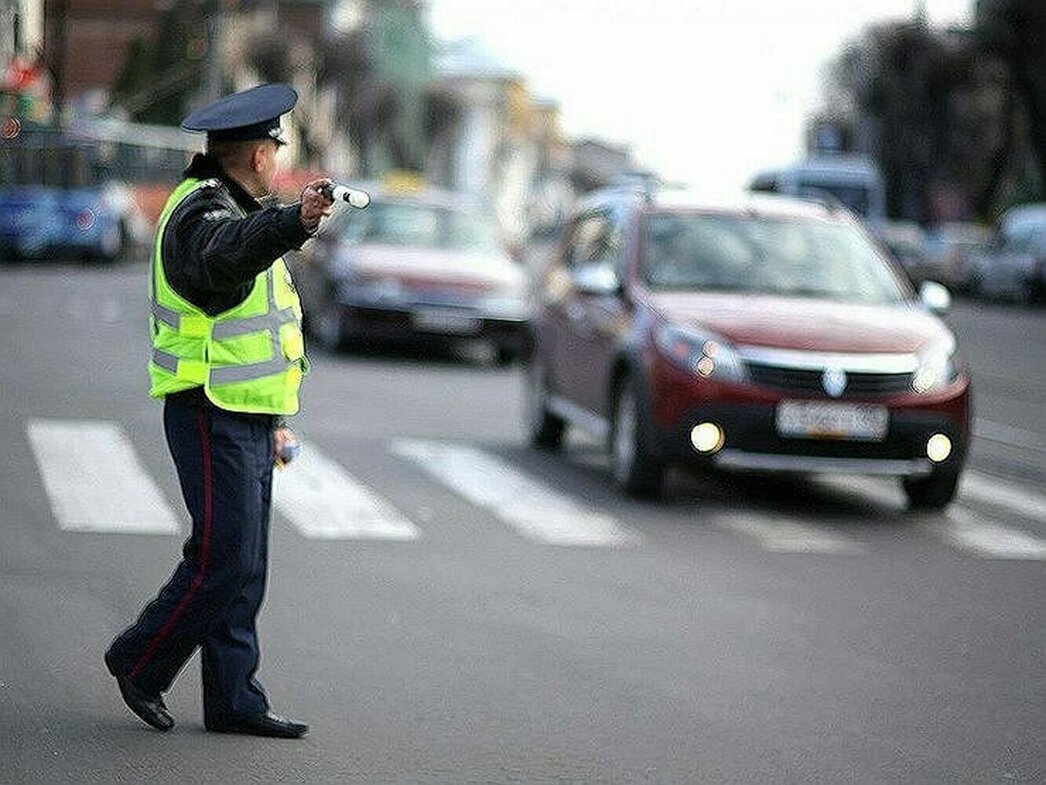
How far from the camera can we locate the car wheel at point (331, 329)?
23.2 metres

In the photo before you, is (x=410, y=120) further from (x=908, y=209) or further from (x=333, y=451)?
(x=333, y=451)

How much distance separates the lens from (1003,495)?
553 inches

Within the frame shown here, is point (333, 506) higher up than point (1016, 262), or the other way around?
point (333, 506)

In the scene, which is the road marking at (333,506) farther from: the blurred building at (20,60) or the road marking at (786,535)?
the blurred building at (20,60)

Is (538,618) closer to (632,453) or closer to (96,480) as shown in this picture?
(632,453)

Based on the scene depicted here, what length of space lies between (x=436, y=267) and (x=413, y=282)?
0.33 m

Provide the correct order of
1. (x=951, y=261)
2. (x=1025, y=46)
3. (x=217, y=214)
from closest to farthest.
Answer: (x=217, y=214)
(x=951, y=261)
(x=1025, y=46)

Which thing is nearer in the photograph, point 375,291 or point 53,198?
point 375,291

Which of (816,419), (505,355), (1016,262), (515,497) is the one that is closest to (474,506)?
(515,497)

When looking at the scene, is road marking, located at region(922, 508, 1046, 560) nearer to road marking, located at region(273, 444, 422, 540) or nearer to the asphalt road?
the asphalt road

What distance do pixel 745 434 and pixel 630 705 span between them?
193 inches

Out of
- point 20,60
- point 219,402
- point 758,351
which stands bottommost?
point 20,60

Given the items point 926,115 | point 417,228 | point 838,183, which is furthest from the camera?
point 926,115

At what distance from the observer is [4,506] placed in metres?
11.2
